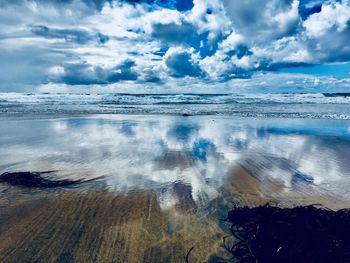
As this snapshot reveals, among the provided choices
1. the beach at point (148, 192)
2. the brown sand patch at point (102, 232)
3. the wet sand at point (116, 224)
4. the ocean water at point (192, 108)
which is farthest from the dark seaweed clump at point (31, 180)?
the ocean water at point (192, 108)

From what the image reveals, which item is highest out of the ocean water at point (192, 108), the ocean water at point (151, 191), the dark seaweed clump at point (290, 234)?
the dark seaweed clump at point (290, 234)

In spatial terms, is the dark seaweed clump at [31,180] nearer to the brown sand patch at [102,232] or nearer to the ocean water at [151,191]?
the ocean water at [151,191]

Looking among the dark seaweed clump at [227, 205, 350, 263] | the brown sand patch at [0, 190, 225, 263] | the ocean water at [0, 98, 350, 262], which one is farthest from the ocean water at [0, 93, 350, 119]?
the brown sand patch at [0, 190, 225, 263]

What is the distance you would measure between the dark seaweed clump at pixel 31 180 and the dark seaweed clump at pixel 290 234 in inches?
128

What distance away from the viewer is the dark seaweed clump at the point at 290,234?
3.03m

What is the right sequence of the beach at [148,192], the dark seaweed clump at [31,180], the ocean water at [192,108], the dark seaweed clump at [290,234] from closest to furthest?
the dark seaweed clump at [290,234] → the beach at [148,192] → the dark seaweed clump at [31,180] → the ocean water at [192,108]

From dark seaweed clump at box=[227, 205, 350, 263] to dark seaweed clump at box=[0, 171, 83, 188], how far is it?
128 inches

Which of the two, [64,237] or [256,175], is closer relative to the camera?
[64,237]

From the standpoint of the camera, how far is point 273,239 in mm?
3324

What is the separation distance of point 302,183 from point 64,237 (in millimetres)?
4383

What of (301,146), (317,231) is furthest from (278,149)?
(317,231)

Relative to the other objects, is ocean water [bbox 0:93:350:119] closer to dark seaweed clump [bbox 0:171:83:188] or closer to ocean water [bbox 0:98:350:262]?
ocean water [bbox 0:98:350:262]

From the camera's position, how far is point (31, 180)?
5.47m

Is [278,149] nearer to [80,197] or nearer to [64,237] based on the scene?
[80,197]
